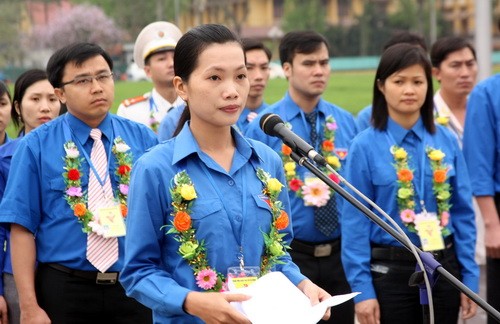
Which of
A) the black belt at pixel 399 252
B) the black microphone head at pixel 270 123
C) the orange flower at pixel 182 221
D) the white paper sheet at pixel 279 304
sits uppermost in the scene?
the black microphone head at pixel 270 123

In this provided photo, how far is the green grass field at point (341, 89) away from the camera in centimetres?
873

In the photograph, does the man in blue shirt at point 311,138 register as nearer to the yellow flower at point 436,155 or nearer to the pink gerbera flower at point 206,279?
the yellow flower at point 436,155

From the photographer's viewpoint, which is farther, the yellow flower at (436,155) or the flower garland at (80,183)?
the yellow flower at (436,155)

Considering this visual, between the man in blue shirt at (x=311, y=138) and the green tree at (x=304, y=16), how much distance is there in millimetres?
4778

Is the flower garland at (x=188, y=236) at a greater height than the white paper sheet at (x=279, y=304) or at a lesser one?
greater

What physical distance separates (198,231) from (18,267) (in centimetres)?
177

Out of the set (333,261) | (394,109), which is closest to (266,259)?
(394,109)

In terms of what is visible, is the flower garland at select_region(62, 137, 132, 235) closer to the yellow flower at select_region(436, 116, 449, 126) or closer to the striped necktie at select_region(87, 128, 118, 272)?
the striped necktie at select_region(87, 128, 118, 272)

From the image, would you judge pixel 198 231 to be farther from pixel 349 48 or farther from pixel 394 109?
pixel 349 48

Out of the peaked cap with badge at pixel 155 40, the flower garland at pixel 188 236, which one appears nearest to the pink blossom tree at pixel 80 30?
the peaked cap with badge at pixel 155 40

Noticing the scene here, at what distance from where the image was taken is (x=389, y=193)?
17.1 feet

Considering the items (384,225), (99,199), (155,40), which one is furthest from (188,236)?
(155,40)

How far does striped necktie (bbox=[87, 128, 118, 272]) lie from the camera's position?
486cm

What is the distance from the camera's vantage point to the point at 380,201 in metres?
5.26
